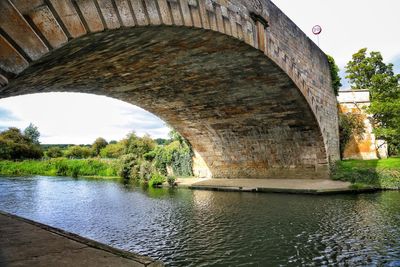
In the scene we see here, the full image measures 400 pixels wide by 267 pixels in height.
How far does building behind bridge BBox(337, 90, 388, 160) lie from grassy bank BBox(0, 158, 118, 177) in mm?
16535

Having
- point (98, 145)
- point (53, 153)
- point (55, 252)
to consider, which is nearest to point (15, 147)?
point (53, 153)

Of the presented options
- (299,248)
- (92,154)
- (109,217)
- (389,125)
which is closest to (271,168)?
(389,125)

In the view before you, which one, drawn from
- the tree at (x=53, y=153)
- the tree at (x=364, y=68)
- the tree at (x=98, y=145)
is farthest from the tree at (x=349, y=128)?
the tree at (x=53, y=153)

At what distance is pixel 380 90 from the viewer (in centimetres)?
2047

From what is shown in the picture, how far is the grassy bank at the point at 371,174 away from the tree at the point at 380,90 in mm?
2029

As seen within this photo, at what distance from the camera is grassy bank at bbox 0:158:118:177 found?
26.9 m

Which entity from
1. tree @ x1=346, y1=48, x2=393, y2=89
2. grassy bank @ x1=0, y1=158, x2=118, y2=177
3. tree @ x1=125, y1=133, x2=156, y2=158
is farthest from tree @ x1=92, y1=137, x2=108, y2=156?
tree @ x1=346, y1=48, x2=393, y2=89

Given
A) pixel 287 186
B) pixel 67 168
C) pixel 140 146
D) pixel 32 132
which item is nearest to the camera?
pixel 287 186

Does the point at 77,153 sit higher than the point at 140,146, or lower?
higher

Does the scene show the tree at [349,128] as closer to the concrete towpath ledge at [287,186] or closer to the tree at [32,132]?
the concrete towpath ledge at [287,186]

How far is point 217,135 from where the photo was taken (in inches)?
615

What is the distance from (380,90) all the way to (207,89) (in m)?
14.9

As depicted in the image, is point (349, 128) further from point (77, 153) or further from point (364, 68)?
point (77, 153)

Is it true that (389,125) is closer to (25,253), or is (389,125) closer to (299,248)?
(299,248)
